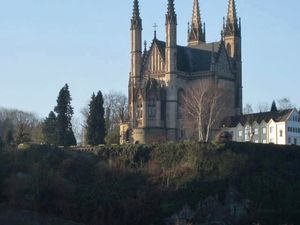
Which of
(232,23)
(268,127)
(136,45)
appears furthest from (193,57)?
(268,127)

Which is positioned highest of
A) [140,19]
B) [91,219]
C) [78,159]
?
[140,19]

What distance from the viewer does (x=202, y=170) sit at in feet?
225

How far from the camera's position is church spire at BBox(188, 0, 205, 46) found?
109 meters

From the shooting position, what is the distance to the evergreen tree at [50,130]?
3410 inches

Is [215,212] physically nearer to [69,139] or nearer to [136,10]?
[69,139]

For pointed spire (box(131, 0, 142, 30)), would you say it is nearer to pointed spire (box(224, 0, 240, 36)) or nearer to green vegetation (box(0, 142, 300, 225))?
pointed spire (box(224, 0, 240, 36))

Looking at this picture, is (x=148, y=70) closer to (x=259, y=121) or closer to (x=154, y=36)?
(x=154, y=36)

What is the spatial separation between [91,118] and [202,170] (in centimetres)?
2009

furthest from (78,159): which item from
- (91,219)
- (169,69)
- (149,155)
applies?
(169,69)

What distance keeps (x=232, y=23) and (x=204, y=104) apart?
1617cm

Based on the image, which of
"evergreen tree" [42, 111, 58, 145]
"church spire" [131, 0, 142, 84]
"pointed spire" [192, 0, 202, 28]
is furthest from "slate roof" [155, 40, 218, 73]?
"evergreen tree" [42, 111, 58, 145]

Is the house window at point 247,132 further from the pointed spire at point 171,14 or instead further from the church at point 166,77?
the pointed spire at point 171,14

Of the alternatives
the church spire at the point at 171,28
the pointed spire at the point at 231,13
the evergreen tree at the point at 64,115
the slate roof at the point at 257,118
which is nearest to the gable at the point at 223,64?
the slate roof at the point at 257,118

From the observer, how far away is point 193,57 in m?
97.2
